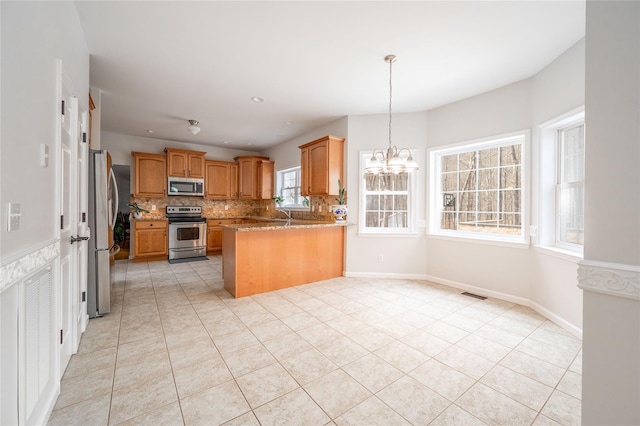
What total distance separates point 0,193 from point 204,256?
5.42 m

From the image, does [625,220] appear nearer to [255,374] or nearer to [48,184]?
[255,374]

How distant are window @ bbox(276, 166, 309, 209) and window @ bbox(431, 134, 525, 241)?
2.83m

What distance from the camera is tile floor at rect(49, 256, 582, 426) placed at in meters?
1.57

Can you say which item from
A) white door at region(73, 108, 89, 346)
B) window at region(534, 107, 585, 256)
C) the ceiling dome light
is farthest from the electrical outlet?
window at region(534, 107, 585, 256)

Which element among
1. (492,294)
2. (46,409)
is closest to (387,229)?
(492,294)

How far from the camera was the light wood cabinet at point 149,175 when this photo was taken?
18.7 ft

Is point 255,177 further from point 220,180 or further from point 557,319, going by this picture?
point 557,319

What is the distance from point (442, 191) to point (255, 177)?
445cm

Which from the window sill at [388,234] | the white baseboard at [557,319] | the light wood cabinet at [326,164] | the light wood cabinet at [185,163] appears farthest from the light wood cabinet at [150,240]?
the white baseboard at [557,319]

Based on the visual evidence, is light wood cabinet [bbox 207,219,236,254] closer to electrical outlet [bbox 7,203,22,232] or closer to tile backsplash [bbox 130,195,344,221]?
tile backsplash [bbox 130,195,344,221]

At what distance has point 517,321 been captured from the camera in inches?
111

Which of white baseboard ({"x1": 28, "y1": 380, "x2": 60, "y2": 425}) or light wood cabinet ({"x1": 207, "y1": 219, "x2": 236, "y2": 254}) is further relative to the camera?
light wood cabinet ({"x1": 207, "y1": 219, "x2": 236, "y2": 254})

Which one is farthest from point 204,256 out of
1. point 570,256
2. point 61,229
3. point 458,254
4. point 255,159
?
point 570,256

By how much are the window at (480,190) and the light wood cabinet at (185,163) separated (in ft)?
16.4
